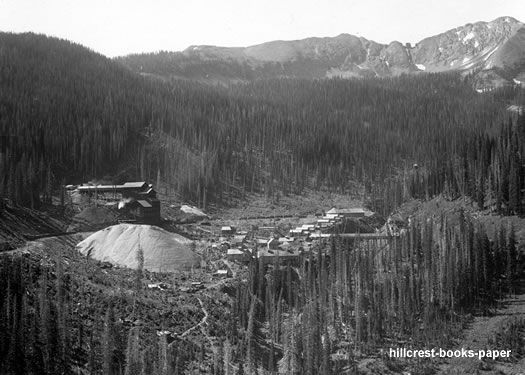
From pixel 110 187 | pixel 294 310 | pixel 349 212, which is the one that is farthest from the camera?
pixel 349 212

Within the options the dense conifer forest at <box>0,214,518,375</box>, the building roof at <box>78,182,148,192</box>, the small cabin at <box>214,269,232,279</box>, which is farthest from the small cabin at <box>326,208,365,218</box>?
the small cabin at <box>214,269,232,279</box>

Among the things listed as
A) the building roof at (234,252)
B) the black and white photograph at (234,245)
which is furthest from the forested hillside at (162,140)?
the building roof at (234,252)

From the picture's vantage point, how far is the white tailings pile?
281ft

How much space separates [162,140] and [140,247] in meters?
73.3

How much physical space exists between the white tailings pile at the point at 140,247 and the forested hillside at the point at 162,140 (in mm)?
22939

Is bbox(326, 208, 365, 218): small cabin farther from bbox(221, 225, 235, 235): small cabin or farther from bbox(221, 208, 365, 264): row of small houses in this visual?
bbox(221, 225, 235, 235): small cabin

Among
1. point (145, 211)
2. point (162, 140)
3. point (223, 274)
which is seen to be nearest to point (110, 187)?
point (145, 211)

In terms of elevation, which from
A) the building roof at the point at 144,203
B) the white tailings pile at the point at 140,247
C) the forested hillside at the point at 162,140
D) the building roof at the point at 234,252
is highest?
the forested hillside at the point at 162,140

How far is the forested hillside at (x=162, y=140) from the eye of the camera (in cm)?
13388

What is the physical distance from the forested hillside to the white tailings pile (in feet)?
75.3

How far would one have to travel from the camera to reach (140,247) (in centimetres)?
8769

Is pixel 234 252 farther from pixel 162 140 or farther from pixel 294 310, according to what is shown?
pixel 162 140

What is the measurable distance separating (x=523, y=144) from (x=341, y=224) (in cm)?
3459

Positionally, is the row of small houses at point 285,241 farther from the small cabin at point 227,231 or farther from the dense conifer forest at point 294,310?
the dense conifer forest at point 294,310
